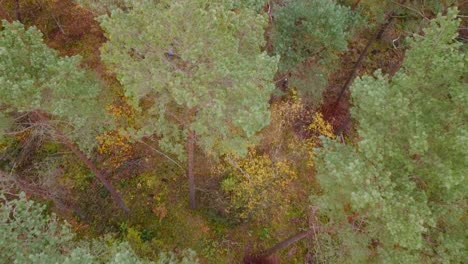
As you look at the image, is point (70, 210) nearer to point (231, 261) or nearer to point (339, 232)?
point (231, 261)

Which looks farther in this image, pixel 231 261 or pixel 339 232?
pixel 231 261

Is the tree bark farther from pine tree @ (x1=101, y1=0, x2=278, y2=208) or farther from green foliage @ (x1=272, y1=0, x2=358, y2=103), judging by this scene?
pine tree @ (x1=101, y1=0, x2=278, y2=208)

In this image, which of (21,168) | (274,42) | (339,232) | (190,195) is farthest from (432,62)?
(21,168)

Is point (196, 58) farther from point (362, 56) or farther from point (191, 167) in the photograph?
point (362, 56)

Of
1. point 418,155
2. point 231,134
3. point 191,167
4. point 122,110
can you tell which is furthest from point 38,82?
point 418,155

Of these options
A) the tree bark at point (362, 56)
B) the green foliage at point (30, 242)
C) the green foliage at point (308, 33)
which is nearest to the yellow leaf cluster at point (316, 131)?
the tree bark at point (362, 56)

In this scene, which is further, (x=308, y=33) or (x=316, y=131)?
(x=316, y=131)

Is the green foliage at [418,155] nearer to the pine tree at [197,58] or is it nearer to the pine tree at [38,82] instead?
the pine tree at [197,58]

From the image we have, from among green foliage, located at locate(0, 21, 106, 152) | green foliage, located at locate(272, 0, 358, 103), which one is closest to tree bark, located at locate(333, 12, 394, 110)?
green foliage, located at locate(272, 0, 358, 103)
